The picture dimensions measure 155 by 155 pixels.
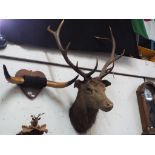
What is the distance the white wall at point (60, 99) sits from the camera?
5.06 ft

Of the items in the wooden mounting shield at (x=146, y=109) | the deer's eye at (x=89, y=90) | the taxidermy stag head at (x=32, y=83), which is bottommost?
the wooden mounting shield at (x=146, y=109)

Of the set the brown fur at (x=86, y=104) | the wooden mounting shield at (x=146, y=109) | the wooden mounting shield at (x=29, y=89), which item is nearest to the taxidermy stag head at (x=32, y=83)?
the wooden mounting shield at (x=29, y=89)

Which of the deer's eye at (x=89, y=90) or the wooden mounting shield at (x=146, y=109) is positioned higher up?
the deer's eye at (x=89, y=90)

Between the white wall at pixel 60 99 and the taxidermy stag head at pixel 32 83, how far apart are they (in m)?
0.03

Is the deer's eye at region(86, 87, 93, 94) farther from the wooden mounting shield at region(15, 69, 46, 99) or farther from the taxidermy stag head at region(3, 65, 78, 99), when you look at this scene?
the wooden mounting shield at region(15, 69, 46, 99)

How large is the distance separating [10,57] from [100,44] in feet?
2.09

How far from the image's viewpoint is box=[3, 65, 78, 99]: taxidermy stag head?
1.56 m

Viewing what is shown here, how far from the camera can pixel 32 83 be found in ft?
5.16

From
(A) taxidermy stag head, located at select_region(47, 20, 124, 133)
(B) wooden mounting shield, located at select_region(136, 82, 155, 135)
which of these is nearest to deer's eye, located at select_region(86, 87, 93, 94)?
(A) taxidermy stag head, located at select_region(47, 20, 124, 133)

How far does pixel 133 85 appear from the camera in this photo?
209 centimetres

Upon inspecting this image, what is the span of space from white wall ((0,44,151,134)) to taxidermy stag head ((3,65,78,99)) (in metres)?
0.03

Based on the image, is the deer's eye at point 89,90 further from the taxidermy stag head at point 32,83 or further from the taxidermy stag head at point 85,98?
the taxidermy stag head at point 32,83

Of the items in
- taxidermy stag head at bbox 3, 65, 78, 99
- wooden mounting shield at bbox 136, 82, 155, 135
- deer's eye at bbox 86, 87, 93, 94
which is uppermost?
taxidermy stag head at bbox 3, 65, 78, 99

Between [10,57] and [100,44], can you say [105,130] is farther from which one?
[10,57]
